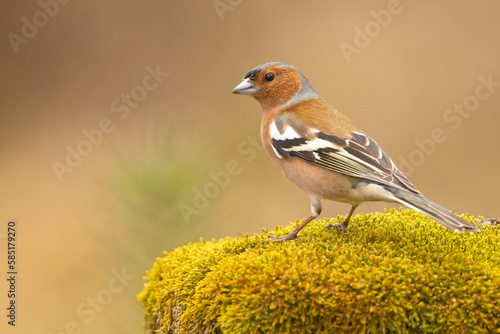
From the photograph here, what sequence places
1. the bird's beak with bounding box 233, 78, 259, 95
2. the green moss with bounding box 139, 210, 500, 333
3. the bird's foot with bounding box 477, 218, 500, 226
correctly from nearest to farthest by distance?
the green moss with bounding box 139, 210, 500, 333, the bird's foot with bounding box 477, 218, 500, 226, the bird's beak with bounding box 233, 78, 259, 95

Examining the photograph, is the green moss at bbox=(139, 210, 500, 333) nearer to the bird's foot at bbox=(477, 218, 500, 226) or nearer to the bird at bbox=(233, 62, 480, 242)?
the bird at bbox=(233, 62, 480, 242)

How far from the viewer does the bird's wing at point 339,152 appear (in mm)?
3561

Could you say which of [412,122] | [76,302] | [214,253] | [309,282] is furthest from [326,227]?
[412,122]

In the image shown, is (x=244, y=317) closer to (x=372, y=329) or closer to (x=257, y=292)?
(x=257, y=292)

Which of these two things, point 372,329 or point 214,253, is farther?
point 214,253

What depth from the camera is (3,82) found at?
7.45 meters

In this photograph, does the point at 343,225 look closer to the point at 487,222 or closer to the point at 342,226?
the point at 342,226

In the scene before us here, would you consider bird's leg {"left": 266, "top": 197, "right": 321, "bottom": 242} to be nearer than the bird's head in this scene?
Yes

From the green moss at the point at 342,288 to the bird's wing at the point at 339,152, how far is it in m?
0.46

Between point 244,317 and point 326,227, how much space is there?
1.46 metres

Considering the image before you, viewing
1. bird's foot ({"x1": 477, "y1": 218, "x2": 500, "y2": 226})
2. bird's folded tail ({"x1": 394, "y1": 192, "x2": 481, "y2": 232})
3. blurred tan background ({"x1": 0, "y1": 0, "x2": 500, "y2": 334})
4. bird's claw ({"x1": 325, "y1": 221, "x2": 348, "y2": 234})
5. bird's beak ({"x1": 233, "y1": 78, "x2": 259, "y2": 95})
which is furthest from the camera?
blurred tan background ({"x1": 0, "y1": 0, "x2": 500, "y2": 334})

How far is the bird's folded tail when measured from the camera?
3.03 m

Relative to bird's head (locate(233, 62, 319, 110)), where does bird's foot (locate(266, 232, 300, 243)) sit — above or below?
below

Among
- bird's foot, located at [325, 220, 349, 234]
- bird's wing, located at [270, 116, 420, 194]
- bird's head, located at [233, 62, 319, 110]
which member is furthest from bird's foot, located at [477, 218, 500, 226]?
bird's head, located at [233, 62, 319, 110]
